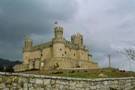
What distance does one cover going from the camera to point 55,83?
1588 centimetres

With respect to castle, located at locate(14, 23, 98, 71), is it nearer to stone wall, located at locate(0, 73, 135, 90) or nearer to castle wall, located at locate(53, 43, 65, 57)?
castle wall, located at locate(53, 43, 65, 57)

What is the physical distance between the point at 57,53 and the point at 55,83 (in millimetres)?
89162

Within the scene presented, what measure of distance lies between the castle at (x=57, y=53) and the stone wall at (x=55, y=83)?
76.4 metres

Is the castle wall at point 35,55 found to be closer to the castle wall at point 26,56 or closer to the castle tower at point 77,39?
the castle wall at point 26,56

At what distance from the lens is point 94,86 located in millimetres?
17594

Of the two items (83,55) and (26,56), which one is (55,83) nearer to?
(83,55)

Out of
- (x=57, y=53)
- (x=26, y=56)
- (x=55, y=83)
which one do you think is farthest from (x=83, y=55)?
(x=55, y=83)

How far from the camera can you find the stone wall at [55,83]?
47.1 feet

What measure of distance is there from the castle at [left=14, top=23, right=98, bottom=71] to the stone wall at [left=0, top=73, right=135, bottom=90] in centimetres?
7636

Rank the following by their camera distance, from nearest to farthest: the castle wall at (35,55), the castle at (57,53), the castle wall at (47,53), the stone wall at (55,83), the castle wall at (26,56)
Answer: the stone wall at (55,83), the castle at (57,53), the castle wall at (47,53), the castle wall at (35,55), the castle wall at (26,56)

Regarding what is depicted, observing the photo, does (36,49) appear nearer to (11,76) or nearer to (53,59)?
(53,59)

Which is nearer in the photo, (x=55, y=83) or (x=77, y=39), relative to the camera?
(x=55, y=83)

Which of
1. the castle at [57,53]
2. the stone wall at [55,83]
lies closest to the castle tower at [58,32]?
the castle at [57,53]

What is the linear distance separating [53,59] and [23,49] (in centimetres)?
2141
